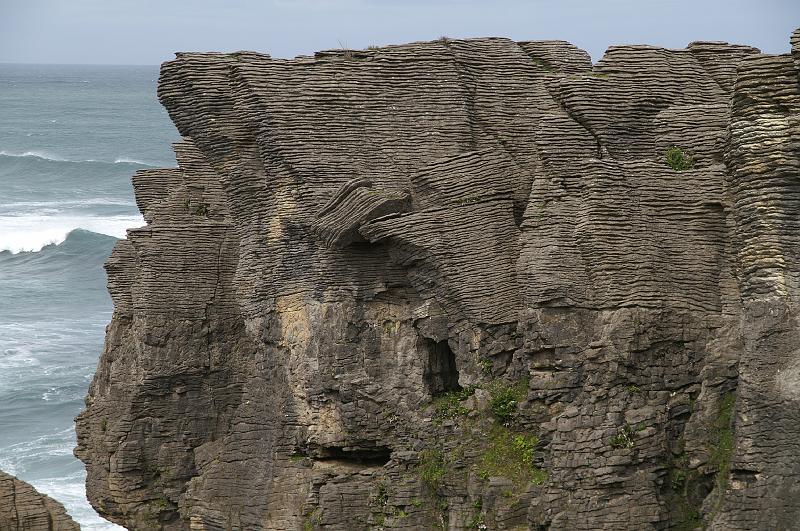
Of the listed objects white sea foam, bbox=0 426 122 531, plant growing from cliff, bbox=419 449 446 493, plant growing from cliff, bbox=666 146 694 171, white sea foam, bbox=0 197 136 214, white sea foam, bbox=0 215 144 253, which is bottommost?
white sea foam, bbox=0 426 122 531

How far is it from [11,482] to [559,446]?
40.8ft

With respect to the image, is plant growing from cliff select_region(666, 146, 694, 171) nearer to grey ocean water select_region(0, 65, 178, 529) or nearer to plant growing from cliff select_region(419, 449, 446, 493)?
plant growing from cliff select_region(419, 449, 446, 493)

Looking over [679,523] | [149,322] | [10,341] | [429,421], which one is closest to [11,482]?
[149,322]

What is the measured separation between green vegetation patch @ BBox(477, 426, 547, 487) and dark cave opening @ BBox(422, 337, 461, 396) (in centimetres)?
202

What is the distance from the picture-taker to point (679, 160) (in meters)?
31.8

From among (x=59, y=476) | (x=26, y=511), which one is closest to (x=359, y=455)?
(x=26, y=511)

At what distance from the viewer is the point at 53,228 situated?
94.2m

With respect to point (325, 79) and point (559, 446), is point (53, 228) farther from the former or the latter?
point (559, 446)

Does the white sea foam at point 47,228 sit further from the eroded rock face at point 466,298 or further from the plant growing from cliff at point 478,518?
the plant growing from cliff at point 478,518

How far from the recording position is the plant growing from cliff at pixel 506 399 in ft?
102

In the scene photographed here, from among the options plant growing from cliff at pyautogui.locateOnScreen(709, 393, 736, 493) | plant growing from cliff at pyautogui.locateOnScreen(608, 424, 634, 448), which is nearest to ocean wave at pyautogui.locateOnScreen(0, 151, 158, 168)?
plant growing from cliff at pyautogui.locateOnScreen(608, 424, 634, 448)

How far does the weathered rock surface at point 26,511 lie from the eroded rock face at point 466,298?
2.29 m

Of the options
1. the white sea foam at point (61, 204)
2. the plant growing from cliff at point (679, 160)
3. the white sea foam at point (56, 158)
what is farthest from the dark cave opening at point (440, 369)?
the white sea foam at point (56, 158)

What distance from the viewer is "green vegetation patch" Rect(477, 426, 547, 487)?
100 ft
